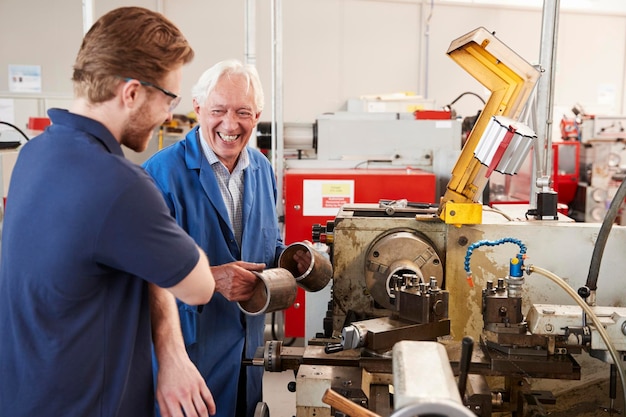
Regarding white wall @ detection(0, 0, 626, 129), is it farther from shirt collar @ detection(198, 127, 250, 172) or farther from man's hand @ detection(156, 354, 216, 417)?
man's hand @ detection(156, 354, 216, 417)

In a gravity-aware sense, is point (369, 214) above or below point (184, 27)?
below

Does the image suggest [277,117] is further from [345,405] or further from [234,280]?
[345,405]

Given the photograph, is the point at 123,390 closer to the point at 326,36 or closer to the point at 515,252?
the point at 515,252

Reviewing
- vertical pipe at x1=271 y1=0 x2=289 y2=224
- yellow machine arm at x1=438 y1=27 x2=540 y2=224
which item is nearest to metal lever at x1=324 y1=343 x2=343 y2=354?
yellow machine arm at x1=438 y1=27 x2=540 y2=224

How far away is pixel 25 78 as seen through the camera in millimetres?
4383

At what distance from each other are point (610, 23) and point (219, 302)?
518 centimetres

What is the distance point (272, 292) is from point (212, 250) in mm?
265

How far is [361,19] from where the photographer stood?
15.7 feet

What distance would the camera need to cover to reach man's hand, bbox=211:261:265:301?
1.14 m

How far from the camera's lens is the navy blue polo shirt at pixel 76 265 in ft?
2.32

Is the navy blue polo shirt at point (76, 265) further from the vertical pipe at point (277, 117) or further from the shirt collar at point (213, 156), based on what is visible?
the vertical pipe at point (277, 117)

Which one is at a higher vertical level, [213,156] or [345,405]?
[213,156]

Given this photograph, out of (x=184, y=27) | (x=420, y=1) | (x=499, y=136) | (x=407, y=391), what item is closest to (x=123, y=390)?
(x=407, y=391)

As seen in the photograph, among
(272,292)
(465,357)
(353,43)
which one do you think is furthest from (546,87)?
(353,43)
